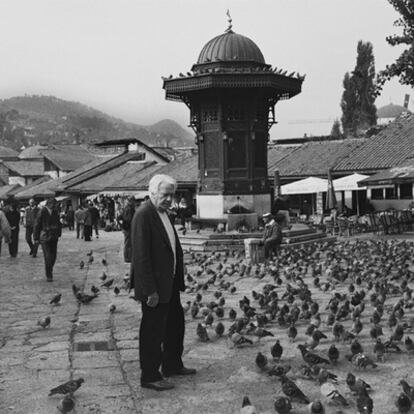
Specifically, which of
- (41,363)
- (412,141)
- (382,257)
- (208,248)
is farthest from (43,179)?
(41,363)

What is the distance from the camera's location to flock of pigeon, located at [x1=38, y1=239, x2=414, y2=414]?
432 cm

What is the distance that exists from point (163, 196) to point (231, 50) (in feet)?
47.2

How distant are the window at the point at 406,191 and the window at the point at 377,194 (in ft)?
3.25

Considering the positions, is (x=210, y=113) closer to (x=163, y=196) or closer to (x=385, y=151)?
(x=385, y=151)


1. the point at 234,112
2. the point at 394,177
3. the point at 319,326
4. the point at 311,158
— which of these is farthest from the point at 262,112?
the point at 319,326

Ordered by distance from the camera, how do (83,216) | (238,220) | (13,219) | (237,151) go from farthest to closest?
(83,216), (237,151), (238,220), (13,219)

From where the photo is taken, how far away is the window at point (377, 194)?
26328mm

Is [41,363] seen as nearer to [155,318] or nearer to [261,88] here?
[155,318]

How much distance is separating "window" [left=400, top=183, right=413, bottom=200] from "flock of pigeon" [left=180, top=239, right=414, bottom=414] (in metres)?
13.8

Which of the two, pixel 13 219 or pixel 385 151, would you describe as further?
pixel 385 151

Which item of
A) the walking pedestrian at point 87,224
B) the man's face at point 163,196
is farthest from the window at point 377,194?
the man's face at point 163,196

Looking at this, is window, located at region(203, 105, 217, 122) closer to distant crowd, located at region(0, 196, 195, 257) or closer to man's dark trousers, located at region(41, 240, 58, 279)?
distant crowd, located at region(0, 196, 195, 257)

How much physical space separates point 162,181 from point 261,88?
44.0 ft

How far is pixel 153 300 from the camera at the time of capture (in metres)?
4.75
